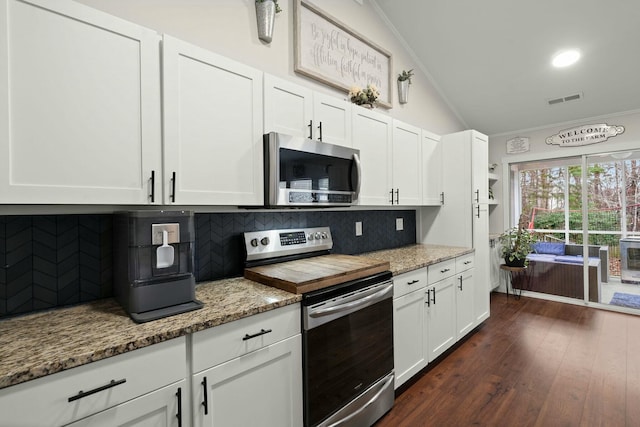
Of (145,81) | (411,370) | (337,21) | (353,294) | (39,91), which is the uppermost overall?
(337,21)

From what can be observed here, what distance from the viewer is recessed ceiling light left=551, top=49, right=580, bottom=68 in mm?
2946

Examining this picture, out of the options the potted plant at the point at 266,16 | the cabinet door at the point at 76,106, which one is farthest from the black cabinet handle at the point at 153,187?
the potted plant at the point at 266,16

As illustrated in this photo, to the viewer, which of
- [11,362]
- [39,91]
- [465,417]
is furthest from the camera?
[465,417]

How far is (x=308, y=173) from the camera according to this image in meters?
1.88

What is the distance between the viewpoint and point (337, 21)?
2.58 metres

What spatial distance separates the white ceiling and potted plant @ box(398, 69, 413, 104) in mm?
185

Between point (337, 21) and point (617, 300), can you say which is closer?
point (337, 21)

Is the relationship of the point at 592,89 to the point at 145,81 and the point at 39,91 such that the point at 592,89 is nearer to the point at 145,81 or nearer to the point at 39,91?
the point at 145,81

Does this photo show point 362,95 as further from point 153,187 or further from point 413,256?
point 153,187

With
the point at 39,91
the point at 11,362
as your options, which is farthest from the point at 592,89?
the point at 11,362

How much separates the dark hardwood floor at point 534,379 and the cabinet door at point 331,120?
186 cm

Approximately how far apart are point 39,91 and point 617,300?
5584 mm

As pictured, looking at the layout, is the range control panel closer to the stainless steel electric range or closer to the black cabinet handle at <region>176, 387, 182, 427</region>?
the stainless steel electric range

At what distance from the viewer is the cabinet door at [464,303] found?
9.11 feet
